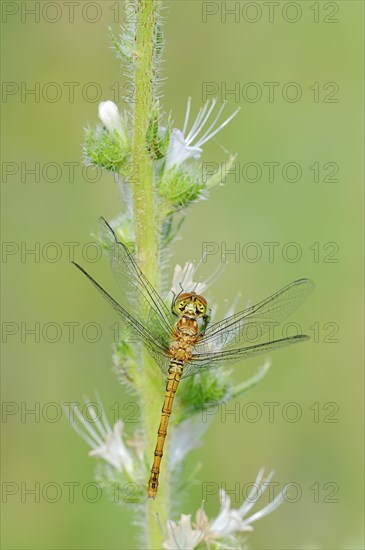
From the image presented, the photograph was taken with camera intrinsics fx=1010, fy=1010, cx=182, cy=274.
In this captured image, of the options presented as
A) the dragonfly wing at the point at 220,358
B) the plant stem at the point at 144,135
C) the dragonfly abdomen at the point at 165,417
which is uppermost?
the plant stem at the point at 144,135

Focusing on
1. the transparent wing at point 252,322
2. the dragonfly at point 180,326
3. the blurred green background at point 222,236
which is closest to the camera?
the dragonfly at point 180,326

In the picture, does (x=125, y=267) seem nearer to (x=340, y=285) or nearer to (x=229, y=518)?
(x=229, y=518)

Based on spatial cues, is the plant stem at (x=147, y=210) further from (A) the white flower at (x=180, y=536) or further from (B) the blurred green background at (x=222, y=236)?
(B) the blurred green background at (x=222, y=236)

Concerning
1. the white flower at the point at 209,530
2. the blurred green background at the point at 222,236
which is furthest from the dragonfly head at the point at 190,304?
the blurred green background at the point at 222,236

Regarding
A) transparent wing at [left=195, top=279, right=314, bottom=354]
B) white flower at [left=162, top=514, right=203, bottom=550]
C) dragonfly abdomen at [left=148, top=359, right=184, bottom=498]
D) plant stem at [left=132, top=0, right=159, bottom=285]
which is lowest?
white flower at [left=162, top=514, right=203, bottom=550]

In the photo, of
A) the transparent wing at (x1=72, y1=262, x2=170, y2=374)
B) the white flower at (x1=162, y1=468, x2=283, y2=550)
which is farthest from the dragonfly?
the white flower at (x1=162, y1=468, x2=283, y2=550)

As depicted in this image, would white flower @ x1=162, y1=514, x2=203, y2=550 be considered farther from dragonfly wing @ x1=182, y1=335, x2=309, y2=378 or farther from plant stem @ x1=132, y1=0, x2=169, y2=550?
dragonfly wing @ x1=182, y1=335, x2=309, y2=378

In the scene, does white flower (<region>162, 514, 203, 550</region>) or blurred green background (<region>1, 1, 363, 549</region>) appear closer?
white flower (<region>162, 514, 203, 550</region>)

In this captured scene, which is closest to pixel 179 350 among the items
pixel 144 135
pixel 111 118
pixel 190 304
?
pixel 190 304
